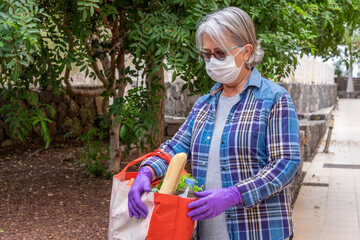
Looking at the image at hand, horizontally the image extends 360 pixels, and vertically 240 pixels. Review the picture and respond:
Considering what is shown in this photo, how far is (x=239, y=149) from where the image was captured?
2186 mm

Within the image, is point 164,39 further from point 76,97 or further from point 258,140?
point 76,97

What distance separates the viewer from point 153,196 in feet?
6.73

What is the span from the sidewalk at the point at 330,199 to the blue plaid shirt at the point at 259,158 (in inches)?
141

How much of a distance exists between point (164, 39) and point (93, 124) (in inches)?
229

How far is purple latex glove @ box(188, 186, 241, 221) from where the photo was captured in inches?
79.0

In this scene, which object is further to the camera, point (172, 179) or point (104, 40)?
point (104, 40)

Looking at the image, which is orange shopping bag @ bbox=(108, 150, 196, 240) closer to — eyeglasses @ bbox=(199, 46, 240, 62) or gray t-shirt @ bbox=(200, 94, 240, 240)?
gray t-shirt @ bbox=(200, 94, 240, 240)

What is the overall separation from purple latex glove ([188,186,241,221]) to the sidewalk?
12.4 feet

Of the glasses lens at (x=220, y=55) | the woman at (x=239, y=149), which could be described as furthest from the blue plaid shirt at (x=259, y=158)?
the glasses lens at (x=220, y=55)

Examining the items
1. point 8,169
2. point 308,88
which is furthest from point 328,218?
point 308,88

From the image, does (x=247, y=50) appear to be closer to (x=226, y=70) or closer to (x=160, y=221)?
(x=226, y=70)

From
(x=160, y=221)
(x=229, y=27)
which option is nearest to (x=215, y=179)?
(x=160, y=221)

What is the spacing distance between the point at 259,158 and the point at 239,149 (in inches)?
3.4

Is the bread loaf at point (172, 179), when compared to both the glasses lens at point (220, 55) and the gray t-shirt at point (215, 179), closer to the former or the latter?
the gray t-shirt at point (215, 179)
